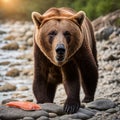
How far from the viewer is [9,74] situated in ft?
32.0

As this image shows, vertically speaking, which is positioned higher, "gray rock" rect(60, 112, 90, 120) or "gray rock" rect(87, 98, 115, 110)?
"gray rock" rect(87, 98, 115, 110)

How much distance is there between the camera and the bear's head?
5293mm

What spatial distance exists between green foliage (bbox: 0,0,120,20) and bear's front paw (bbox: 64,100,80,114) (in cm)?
1125

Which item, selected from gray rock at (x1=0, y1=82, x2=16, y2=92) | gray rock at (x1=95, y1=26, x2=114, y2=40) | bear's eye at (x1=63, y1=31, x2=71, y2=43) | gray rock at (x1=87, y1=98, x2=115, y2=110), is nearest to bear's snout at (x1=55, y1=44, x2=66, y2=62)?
bear's eye at (x1=63, y1=31, x2=71, y2=43)

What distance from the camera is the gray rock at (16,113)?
5.03 m

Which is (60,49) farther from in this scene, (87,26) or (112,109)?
(87,26)

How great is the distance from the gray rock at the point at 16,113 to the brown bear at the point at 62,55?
416mm

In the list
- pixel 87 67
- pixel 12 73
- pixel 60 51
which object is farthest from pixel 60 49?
pixel 12 73

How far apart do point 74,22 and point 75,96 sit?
0.73m

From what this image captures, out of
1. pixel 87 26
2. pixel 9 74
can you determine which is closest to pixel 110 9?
pixel 9 74

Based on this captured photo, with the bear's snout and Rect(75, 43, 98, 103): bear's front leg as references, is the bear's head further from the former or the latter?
Rect(75, 43, 98, 103): bear's front leg

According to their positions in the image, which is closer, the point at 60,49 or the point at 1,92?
the point at 60,49

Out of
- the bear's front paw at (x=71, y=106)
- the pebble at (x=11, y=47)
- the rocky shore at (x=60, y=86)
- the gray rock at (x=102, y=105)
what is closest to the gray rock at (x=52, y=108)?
the rocky shore at (x=60, y=86)

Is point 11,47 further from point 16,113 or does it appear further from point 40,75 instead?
point 16,113
